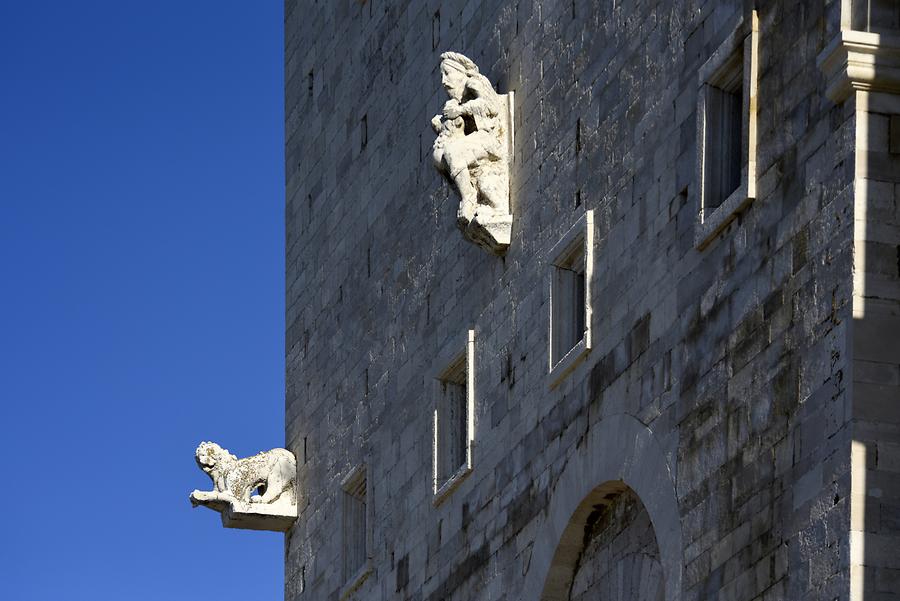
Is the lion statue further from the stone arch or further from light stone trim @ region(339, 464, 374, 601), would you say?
the stone arch

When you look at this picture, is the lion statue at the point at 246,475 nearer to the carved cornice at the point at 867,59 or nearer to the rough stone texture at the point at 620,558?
the rough stone texture at the point at 620,558

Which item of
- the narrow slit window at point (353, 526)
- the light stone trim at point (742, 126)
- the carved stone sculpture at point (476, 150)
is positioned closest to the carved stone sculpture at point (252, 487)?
the narrow slit window at point (353, 526)

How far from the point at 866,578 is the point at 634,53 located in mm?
6454

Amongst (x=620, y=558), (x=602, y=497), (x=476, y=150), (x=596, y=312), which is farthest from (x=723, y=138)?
(x=476, y=150)

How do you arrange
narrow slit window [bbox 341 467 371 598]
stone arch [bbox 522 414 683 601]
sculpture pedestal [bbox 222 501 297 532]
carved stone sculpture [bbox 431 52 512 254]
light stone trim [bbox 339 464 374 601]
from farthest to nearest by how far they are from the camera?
sculpture pedestal [bbox 222 501 297 532], narrow slit window [bbox 341 467 371 598], light stone trim [bbox 339 464 374 601], carved stone sculpture [bbox 431 52 512 254], stone arch [bbox 522 414 683 601]

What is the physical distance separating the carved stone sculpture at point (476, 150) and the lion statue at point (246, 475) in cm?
662

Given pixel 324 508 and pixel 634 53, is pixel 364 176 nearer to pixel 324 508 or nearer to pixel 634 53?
pixel 324 508

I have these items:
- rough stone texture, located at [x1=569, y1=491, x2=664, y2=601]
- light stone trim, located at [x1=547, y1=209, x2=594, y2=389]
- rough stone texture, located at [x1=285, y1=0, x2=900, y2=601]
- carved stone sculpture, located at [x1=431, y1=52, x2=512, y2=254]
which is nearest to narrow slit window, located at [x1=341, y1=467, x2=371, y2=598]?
rough stone texture, located at [x1=285, y1=0, x2=900, y2=601]

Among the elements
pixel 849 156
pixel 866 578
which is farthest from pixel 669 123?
pixel 866 578

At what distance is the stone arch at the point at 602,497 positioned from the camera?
64.7 ft

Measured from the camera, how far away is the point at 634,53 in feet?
71.6

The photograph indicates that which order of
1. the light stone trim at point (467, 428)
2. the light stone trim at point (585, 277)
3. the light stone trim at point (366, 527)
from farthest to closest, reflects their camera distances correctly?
the light stone trim at point (366, 527) < the light stone trim at point (467, 428) < the light stone trim at point (585, 277)

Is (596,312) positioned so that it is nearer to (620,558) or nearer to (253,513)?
(620,558)

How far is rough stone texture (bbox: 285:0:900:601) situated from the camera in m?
17.5
